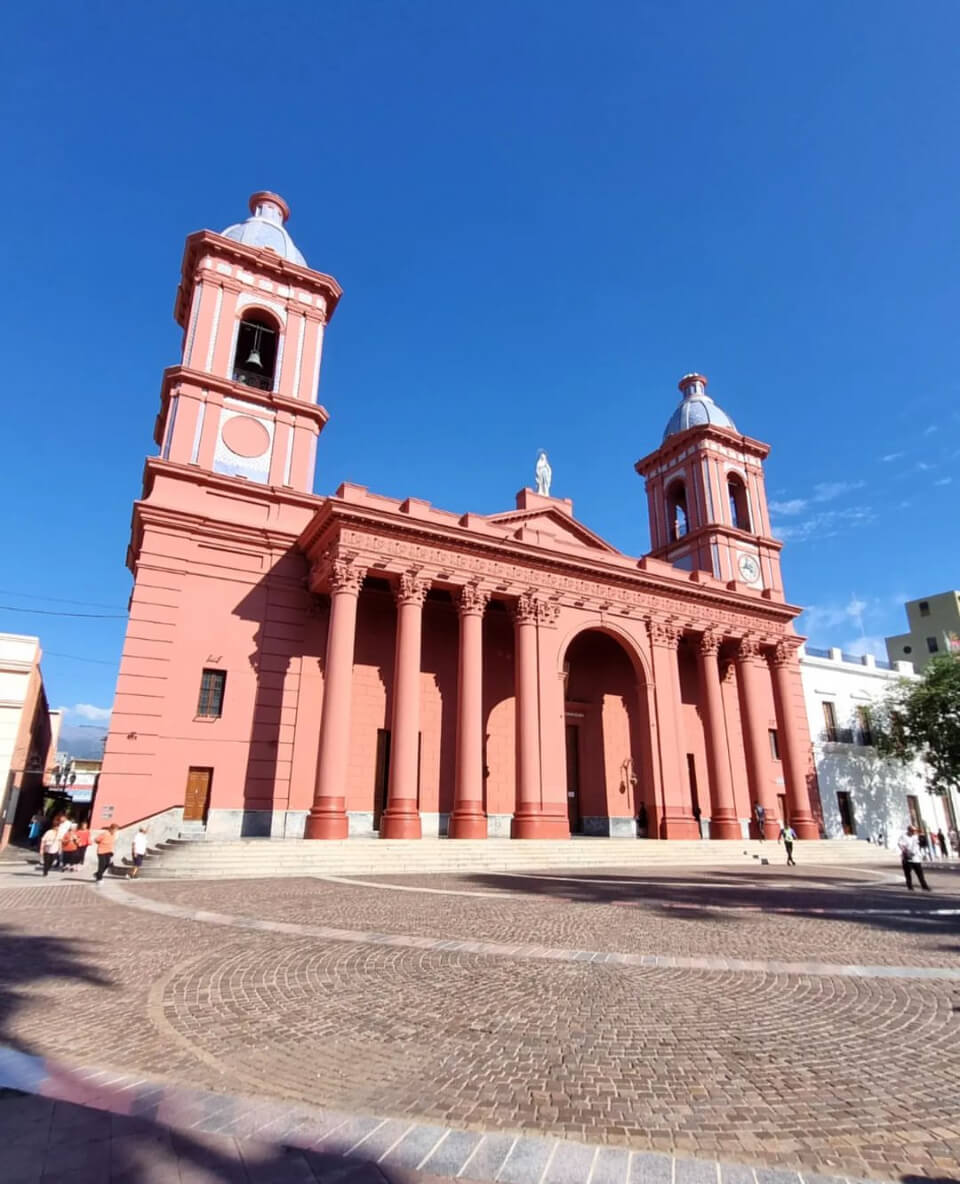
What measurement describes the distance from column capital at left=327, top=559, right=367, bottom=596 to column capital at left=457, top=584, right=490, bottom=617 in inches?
146

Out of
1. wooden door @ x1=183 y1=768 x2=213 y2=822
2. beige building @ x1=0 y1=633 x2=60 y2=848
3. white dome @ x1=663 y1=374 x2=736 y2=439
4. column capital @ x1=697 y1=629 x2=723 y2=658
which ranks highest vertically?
white dome @ x1=663 y1=374 x2=736 y2=439

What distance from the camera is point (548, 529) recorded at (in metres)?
27.9

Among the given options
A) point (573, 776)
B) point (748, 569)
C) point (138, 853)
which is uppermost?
point (748, 569)

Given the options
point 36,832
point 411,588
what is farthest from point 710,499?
point 36,832

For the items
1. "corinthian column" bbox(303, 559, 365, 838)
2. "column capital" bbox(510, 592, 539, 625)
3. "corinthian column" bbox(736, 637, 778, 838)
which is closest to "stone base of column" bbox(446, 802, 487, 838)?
"corinthian column" bbox(303, 559, 365, 838)

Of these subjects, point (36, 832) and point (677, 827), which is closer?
point (677, 827)

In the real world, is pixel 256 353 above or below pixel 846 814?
above

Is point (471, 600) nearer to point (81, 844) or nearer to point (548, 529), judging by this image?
point (548, 529)

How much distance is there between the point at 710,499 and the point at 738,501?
344 cm

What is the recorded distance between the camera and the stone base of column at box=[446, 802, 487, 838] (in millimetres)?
20219

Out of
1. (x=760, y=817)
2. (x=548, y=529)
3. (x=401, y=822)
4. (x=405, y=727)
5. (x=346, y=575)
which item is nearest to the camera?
(x=401, y=822)

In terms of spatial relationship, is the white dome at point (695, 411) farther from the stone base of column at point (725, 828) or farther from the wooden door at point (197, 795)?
the wooden door at point (197, 795)

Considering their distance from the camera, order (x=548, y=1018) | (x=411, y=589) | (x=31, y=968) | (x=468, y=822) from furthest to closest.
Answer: (x=411, y=589)
(x=468, y=822)
(x=31, y=968)
(x=548, y=1018)

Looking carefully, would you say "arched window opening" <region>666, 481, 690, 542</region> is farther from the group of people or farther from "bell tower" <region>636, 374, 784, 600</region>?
the group of people
